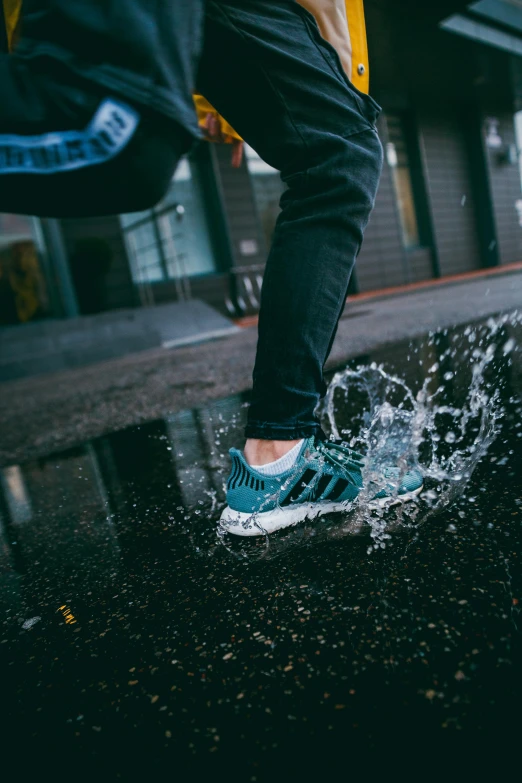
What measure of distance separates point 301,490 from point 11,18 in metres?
0.96

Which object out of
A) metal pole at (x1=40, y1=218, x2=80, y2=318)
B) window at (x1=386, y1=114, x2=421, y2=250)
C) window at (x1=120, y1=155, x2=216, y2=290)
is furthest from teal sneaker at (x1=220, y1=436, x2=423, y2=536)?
window at (x1=386, y1=114, x2=421, y2=250)

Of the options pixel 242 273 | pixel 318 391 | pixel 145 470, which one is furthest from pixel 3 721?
pixel 242 273

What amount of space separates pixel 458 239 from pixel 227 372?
11.5m

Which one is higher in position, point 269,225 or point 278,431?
point 269,225

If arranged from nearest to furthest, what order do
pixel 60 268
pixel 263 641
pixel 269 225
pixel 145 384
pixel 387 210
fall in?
pixel 263 641 → pixel 145 384 → pixel 60 268 → pixel 269 225 → pixel 387 210

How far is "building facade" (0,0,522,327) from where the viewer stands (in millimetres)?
7688

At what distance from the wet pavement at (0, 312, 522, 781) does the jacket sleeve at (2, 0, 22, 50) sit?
3.07ft

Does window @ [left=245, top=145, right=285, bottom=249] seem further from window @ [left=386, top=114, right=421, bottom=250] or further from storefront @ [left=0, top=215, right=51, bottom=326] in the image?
storefront @ [left=0, top=215, right=51, bottom=326]

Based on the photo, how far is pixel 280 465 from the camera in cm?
90

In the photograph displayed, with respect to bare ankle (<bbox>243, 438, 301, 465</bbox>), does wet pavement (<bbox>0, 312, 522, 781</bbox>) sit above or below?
below

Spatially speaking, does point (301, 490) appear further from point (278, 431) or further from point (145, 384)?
point (145, 384)

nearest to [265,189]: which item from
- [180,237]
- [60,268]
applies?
[180,237]

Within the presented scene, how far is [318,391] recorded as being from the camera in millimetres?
949

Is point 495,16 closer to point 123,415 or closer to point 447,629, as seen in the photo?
point 123,415
